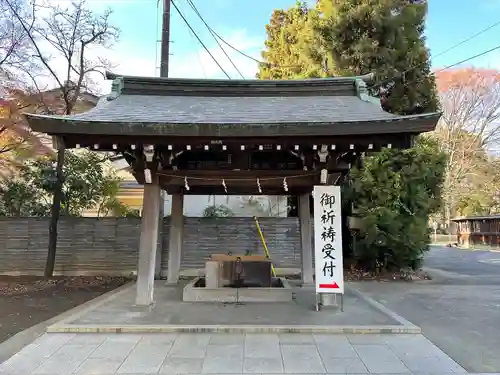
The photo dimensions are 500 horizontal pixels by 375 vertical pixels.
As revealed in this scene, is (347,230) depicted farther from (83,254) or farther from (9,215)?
(9,215)

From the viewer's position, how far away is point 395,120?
559 centimetres

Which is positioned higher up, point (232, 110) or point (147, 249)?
point (232, 110)

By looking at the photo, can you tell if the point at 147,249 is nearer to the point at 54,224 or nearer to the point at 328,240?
the point at 328,240

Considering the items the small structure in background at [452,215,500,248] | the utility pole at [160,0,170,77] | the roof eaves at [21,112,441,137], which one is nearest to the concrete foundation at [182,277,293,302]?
the roof eaves at [21,112,441,137]

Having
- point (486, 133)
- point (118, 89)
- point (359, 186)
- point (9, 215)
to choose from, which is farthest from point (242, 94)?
point (486, 133)

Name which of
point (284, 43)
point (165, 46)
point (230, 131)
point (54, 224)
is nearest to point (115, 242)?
point (54, 224)

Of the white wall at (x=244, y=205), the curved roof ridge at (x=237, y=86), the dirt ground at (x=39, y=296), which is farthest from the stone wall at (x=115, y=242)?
the curved roof ridge at (x=237, y=86)

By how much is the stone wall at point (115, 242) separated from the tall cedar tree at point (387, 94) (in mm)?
2426

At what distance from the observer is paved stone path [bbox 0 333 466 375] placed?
167 inches

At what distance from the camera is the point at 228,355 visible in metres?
4.63

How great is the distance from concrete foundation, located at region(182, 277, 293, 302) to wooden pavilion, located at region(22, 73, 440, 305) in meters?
1.02

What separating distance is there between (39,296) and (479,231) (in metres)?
28.7

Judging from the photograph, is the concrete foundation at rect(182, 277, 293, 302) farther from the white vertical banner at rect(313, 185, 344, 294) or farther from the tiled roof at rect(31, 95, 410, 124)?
the tiled roof at rect(31, 95, 410, 124)

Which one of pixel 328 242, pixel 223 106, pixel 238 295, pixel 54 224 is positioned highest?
pixel 223 106
